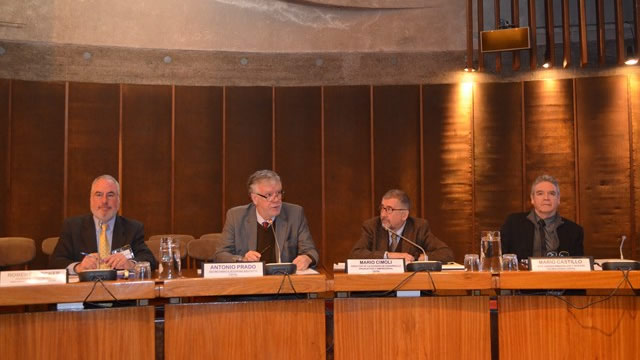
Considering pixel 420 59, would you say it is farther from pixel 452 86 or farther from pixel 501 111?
pixel 501 111

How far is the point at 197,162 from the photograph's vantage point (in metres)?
6.96

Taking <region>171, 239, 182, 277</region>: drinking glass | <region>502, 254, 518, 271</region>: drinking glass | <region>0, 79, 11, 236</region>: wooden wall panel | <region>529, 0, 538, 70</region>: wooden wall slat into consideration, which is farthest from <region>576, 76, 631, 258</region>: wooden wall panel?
<region>0, 79, 11, 236</region>: wooden wall panel

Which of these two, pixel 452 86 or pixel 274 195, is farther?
pixel 452 86

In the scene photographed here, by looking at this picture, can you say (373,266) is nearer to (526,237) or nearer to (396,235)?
(396,235)

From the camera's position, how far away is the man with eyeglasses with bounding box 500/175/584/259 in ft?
13.6

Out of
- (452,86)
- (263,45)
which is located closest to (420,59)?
(452,86)

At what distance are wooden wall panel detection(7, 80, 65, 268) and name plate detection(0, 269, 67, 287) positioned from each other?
3874mm

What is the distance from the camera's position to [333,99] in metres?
7.11

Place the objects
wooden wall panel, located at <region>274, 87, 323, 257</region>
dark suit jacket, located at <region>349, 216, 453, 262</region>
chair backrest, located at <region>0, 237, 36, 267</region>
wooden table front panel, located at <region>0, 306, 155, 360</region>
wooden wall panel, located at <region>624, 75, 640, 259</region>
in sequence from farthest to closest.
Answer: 1. wooden wall panel, located at <region>274, 87, 323, 257</region>
2. wooden wall panel, located at <region>624, 75, 640, 259</region>
3. chair backrest, located at <region>0, 237, 36, 267</region>
4. dark suit jacket, located at <region>349, 216, 453, 262</region>
5. wooden table front panel, located at <region>0, 306, 155, 360</region>

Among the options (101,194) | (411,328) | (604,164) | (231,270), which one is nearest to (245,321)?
(231,270)

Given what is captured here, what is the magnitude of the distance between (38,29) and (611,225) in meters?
6.07

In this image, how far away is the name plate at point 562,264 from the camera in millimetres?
3111

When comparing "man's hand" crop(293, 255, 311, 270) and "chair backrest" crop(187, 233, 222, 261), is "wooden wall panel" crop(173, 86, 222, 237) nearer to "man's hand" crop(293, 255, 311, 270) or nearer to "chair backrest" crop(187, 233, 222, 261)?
"chair backrest" crop(187, 233, 222, 261)

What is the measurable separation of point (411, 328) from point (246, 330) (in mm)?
749
